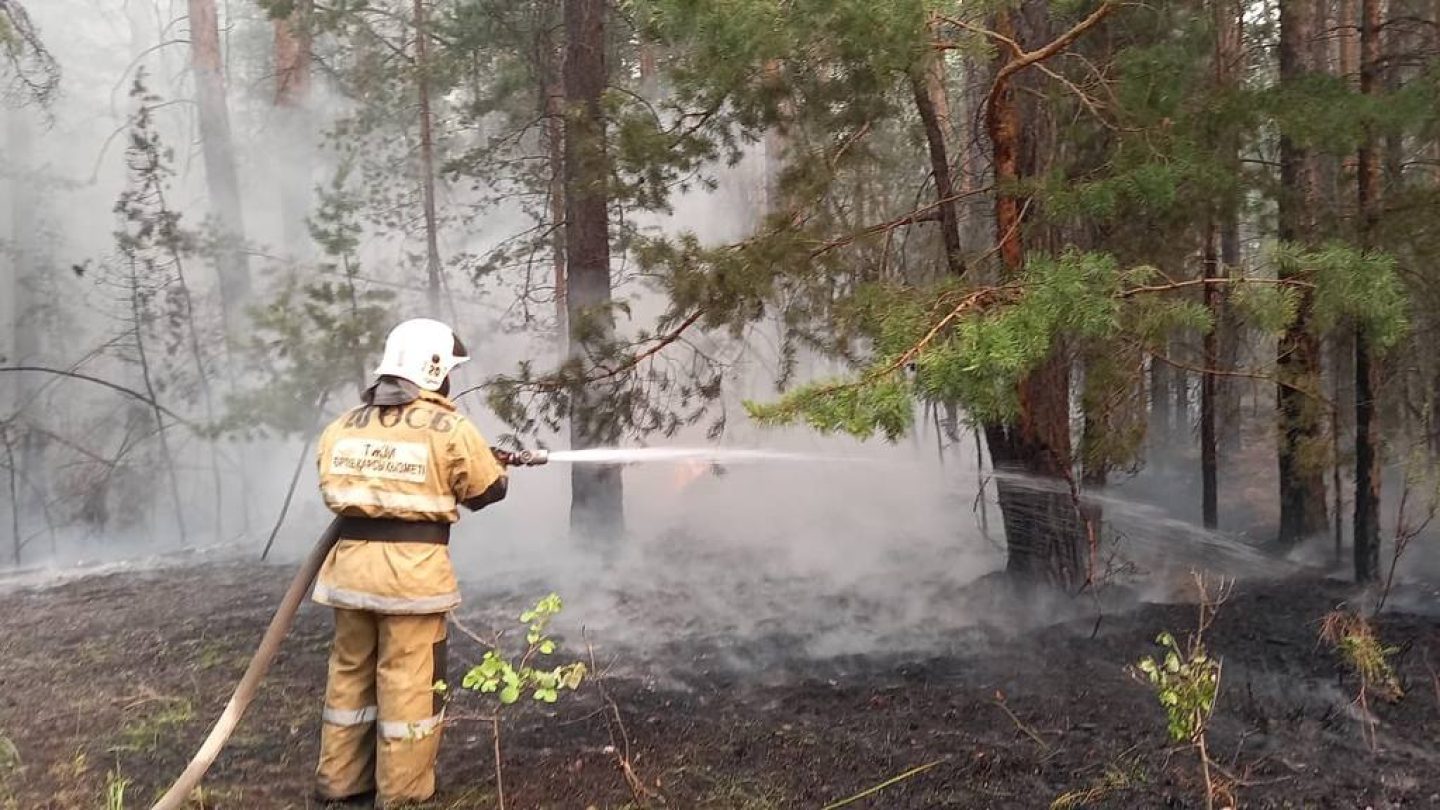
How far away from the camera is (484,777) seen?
3.97 m

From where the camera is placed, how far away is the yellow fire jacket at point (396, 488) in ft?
11.8

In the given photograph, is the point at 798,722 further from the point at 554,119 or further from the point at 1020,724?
the point at 554,119

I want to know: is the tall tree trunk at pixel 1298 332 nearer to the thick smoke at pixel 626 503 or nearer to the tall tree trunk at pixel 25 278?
the thick smoke at pixel 626 503

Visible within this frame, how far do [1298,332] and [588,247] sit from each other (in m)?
5.62

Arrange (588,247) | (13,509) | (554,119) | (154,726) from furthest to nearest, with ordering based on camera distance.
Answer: (13,509)
(554,119)
(588,247)
(154,726)

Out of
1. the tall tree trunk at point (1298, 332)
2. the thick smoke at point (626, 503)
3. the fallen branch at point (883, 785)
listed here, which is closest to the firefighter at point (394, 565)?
the fallen branch at point (883, 785)

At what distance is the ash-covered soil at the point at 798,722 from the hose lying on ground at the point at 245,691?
402mm

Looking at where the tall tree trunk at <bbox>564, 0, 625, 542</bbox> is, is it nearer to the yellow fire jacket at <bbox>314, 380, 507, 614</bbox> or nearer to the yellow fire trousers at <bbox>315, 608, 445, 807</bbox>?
the yellow fire jacket at <bbox>314, 380, 507, 614</bbox>

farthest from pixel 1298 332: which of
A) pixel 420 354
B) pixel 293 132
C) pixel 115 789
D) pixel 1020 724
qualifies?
pixel 293 132

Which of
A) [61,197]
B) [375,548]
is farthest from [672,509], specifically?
[61,197]

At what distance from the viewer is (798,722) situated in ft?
14.9

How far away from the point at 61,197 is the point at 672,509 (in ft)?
42.5

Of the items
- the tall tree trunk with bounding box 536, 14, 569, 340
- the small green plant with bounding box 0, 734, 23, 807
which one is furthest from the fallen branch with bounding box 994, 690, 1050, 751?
the tall tree trunk with bounding box 536, 14, 569, 340

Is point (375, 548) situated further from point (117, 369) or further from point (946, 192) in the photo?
point (117, 369)
